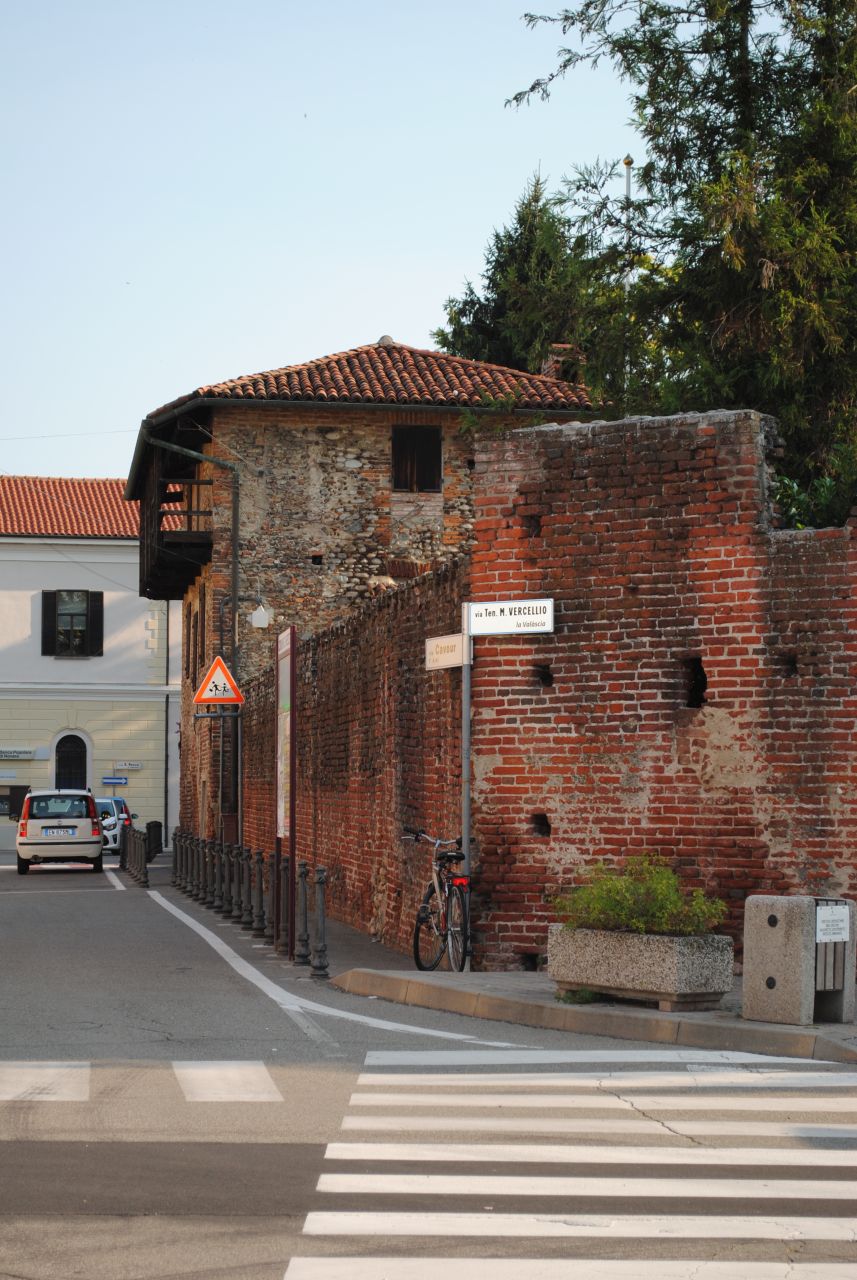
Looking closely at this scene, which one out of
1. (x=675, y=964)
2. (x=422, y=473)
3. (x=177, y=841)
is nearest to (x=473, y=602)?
(x=675, y=964)

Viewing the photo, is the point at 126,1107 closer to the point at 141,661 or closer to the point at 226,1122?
the point at 226,1122

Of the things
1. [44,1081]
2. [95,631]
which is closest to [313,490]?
[95,631]

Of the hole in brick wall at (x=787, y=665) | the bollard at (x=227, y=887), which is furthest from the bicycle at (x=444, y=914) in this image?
the bollard at (x=227, y=887)

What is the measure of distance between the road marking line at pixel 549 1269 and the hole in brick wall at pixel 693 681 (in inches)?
331

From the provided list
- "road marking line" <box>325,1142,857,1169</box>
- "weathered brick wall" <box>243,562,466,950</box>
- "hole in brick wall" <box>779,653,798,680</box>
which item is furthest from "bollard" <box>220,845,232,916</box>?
"road marking line" <box>325,1142,857,1169</box>

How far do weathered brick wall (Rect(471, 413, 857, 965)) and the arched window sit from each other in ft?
147

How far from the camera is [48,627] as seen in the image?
5859cm

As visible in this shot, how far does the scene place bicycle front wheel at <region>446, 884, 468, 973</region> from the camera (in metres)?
14.5

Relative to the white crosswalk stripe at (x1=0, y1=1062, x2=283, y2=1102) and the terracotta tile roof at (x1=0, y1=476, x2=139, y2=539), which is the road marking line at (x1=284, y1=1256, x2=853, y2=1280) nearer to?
the white crosswalk stripe at (x1=0, y1=1062, x2=283, y2=1102)

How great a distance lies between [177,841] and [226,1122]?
24.8 m

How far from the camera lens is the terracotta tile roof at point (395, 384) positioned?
36.0 metres

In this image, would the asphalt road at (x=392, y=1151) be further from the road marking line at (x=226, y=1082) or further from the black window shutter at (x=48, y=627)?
the black window shutter at (x=48, y=627)

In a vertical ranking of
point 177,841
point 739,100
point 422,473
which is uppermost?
point 739,100

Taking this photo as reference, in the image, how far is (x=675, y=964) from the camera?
11312mm
